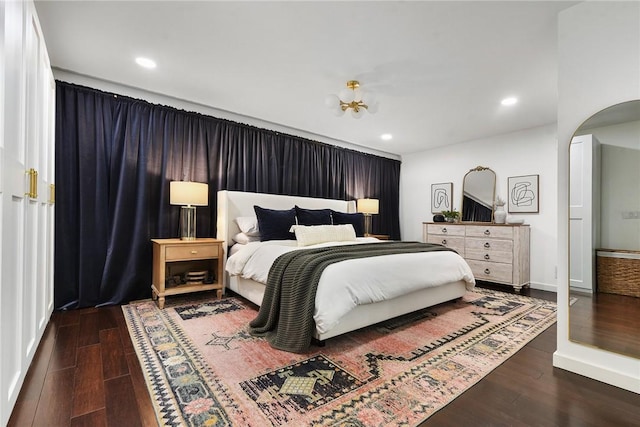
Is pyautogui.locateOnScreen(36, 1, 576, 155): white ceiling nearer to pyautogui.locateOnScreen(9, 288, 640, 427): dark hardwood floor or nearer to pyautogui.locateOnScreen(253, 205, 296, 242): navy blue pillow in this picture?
pyautogui.locateOnScreen(253, 205, 296, 242): navy blue pillow

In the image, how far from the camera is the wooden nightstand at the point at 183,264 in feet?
10.00

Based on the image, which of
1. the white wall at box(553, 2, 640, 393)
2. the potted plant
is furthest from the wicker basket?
the potted plant

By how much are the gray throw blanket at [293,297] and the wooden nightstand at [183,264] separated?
1198 mm

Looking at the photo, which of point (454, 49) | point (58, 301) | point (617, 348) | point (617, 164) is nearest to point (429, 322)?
point (617, 348)

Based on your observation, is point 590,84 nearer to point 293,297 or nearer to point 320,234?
point 293,297

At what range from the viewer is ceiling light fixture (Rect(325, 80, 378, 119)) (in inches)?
116

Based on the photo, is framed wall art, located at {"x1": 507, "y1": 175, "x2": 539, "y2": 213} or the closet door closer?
the closet door

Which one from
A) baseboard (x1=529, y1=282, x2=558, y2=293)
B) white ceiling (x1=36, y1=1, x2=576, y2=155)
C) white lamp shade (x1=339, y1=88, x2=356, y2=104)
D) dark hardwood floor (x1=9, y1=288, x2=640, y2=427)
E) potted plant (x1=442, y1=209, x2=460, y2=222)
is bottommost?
baseboard (x1=529, y1=282, x2=558, y2=293)

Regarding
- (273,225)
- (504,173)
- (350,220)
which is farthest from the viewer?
(504,173)

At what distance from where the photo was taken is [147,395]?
5.08 ft

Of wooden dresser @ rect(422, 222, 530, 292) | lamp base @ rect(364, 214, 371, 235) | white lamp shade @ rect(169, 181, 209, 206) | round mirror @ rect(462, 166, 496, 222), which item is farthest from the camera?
lamp base @ rect(364, 214, 371, 235)

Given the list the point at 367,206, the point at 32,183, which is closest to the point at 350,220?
the point at 367,206

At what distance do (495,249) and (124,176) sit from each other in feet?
16.2

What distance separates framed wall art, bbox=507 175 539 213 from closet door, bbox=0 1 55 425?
220 inches
